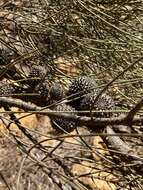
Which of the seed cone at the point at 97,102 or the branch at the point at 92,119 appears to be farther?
the seed cone at the point at 97,102

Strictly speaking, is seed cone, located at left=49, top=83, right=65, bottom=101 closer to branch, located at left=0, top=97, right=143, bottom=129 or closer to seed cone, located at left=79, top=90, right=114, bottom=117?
branch, located at left=0, top=97, right=143, bottom=129

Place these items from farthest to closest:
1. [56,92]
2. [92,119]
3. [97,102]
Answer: [56,92] < [97,102] < [92,119]

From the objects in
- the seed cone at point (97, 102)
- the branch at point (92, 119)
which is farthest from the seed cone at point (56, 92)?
the seed cone at point (97, 102)

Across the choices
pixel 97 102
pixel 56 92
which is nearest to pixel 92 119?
pixel 97 102

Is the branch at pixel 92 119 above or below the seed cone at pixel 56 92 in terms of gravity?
above

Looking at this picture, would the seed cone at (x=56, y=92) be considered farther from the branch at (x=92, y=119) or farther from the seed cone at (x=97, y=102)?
the seed cone at (x=97, y=102)

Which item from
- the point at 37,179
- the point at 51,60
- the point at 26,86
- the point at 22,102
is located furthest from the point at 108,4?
the point at 37,179

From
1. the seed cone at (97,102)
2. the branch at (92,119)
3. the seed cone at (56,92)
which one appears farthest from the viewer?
the seed cone at (56,92)

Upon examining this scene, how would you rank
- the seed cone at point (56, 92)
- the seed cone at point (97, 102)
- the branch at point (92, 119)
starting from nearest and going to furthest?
the branch at point (92, 119) < the seed cone at point (97, 102) < the seed cone at point (56, 92)

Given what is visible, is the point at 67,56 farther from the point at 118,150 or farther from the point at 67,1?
the point at 118,150

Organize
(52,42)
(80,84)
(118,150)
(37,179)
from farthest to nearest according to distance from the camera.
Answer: (37,179), (52,42), (80,84), (118,150)

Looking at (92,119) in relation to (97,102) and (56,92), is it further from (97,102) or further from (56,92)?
(56,92)
